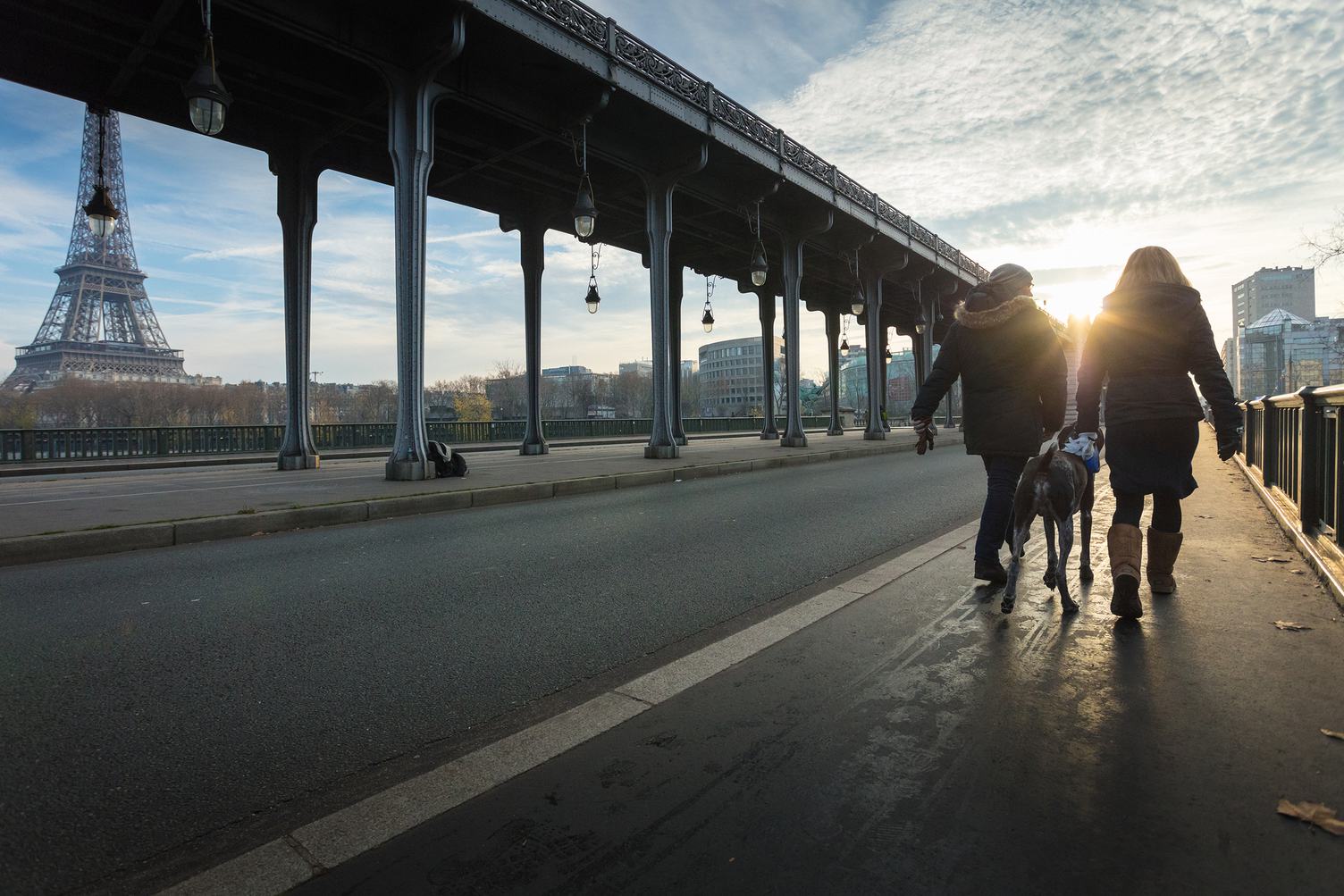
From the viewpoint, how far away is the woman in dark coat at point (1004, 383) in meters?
4.39

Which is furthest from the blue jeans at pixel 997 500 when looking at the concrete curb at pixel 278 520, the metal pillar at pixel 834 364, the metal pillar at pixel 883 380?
the metal pillar at pixel 834 364

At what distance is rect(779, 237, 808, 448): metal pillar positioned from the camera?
22094mm

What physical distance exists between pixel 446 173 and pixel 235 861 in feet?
58.6

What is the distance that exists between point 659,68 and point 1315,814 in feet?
53.7

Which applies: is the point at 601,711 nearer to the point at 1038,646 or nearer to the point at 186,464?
the point at 1038,646

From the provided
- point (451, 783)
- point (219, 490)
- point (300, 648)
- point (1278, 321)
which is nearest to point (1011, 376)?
point (451, 783)

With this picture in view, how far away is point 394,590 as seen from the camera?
4.89 metres

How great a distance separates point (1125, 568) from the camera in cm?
390

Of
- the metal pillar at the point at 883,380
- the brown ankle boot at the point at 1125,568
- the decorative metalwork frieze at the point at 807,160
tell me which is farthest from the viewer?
the metal pillar at the point at 883,380

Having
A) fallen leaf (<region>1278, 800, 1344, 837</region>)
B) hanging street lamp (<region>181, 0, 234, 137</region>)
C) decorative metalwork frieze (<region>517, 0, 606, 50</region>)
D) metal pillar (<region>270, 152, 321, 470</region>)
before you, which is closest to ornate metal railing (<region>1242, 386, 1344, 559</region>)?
fallen leaf (<region>1278, 800, 1344, 837</region>)

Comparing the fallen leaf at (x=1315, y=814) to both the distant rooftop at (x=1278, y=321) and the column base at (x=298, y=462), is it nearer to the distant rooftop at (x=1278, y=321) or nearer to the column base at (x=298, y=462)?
the column base at (x=298, y=462)

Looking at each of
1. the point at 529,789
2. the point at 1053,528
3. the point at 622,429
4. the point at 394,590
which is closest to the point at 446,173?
the point at 394,590

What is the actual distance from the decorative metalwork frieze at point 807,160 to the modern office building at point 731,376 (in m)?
118

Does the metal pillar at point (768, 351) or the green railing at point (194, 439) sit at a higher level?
the metal pillar at point (768, 351)
